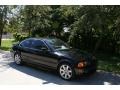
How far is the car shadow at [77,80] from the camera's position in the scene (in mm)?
7066

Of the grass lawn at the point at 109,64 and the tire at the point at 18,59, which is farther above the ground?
the tire at the point at 18,59

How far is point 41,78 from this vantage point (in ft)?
24.6

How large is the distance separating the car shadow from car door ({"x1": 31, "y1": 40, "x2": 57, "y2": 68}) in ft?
1.30

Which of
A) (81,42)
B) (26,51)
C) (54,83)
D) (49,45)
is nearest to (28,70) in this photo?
(26,51)

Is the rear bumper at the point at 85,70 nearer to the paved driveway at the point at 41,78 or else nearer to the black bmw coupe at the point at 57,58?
the black bmw coupe at the point at 57,58

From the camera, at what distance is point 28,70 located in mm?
8648

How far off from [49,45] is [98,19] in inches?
138

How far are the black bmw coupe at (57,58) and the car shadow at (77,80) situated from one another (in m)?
0.27

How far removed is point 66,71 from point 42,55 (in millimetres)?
1384

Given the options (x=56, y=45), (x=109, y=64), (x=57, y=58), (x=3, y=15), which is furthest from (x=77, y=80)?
(x=3, y=15)

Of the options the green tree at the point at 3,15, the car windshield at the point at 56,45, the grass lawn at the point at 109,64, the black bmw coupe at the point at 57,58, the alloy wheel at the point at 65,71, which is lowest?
the grass lawn at the point at 109,64

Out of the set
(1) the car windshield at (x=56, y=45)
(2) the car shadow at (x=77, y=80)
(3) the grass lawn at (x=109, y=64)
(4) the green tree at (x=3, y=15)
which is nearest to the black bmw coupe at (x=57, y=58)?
(1) the car windshield at (x=56, y=45)

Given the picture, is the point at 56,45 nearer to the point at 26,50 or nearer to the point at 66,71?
the point at 66,71
